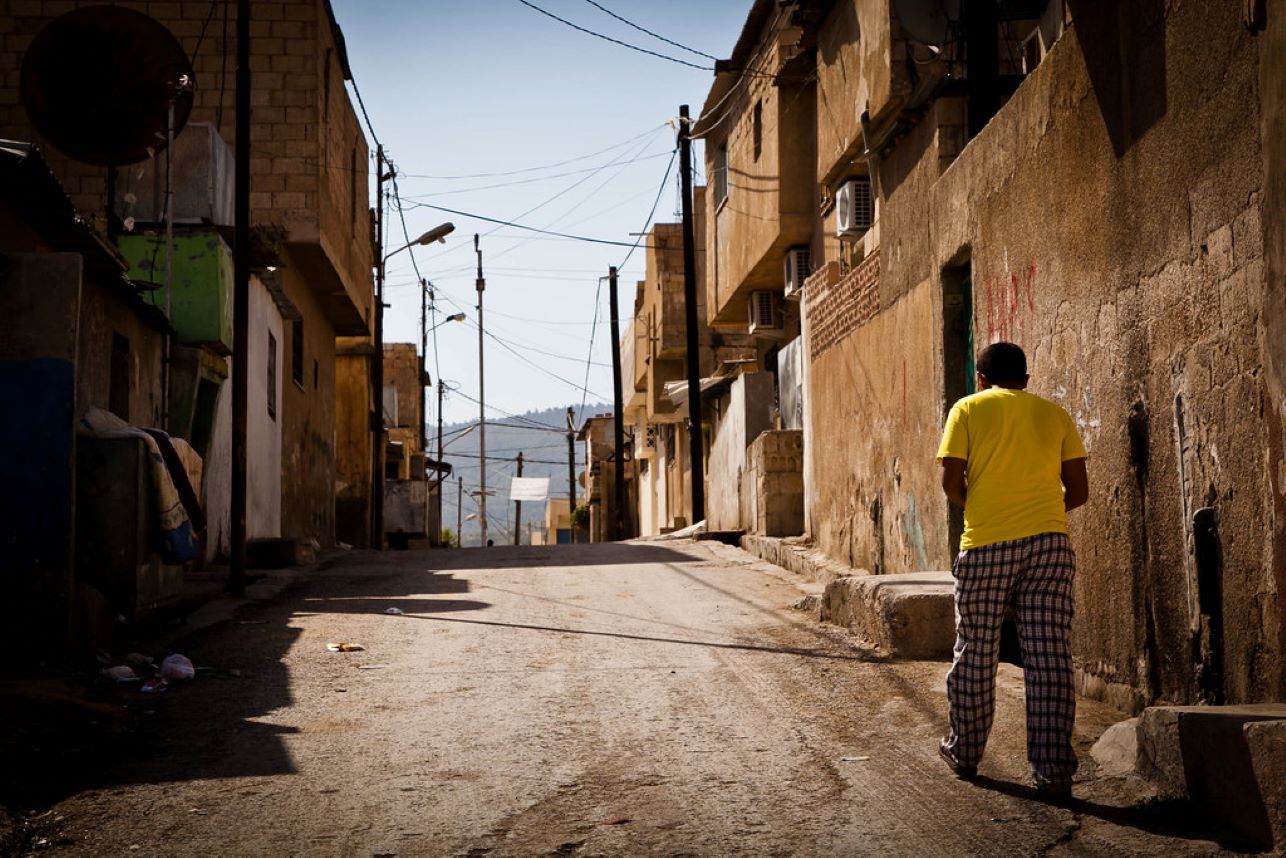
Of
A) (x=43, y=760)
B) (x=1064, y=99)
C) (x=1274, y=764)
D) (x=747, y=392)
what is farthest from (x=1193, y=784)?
(x=747, y=392)

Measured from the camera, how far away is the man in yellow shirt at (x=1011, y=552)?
5207mm

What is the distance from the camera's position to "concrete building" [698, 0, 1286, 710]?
5.10 meters

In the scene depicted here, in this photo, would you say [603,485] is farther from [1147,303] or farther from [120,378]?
[1147,303]

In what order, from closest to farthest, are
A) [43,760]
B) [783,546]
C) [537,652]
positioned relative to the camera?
1. [43,760]
2. [537,652]
3. [783,546]

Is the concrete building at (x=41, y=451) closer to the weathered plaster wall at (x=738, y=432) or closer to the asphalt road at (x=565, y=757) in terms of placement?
the asphalt road at (x=565, y=757)

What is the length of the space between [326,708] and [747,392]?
16357mm

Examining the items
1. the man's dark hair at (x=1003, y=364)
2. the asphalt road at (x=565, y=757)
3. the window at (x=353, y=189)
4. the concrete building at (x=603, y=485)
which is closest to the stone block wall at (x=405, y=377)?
the concrete building at (x=603, y=485)

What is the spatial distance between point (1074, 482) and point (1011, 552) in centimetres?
39

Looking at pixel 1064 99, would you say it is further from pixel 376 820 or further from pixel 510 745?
pixel 376 820

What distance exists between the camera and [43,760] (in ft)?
19.4

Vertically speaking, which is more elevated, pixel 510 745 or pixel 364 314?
pixel 364 314

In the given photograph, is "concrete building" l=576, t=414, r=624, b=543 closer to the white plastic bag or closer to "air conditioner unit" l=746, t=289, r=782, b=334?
"air conditioner unit" l=746, t=289, r=782, b=334

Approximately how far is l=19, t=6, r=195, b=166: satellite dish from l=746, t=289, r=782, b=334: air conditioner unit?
13786mm

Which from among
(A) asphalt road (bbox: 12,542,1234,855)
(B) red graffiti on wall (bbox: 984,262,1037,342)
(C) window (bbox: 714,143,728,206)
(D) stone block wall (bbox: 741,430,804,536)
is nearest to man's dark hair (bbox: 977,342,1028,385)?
(A) asphalt road (bbox: 12,542,1234,855)
